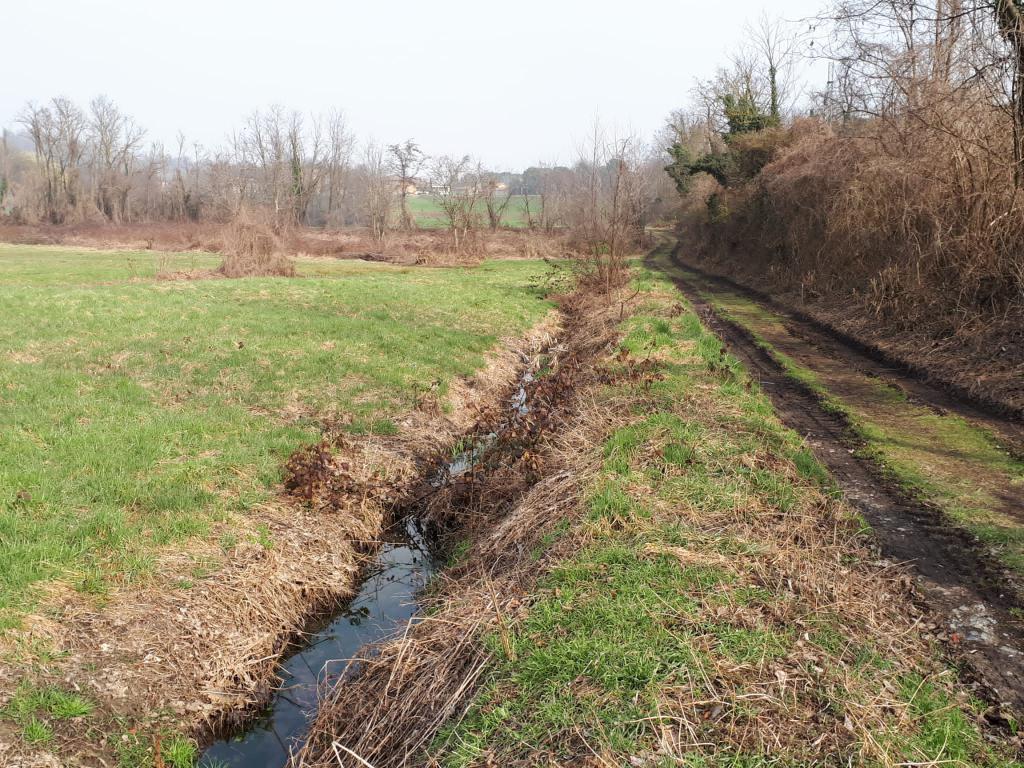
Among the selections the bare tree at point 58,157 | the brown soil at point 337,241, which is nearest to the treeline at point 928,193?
the brown soil at point 337,241

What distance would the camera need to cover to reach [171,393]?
9.59 meters

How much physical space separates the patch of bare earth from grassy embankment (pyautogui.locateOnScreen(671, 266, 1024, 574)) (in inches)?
216

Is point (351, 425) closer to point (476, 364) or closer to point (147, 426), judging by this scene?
point (147, 426)

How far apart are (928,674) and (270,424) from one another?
7621mm

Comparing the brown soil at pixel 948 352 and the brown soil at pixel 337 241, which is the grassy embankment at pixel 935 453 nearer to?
the brown soil at pixel 948 352

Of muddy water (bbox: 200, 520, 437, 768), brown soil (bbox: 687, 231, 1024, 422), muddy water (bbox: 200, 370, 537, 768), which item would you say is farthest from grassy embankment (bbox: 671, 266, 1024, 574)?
muddy water (bbox: 200, 520, 437, 768)

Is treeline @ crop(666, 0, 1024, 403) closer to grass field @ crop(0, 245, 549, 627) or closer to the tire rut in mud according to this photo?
the tire rut in mud

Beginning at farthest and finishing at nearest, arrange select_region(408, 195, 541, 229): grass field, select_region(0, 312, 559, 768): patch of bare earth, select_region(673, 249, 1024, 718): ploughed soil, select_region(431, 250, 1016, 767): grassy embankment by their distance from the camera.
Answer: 1. select_region(408, 195, 541, 229): grass field
2. select_region(0, 312, 559, 768): patch of bare earth
3. select_region(673, 249, 1024, 718): ploughed soil
4. select_region(431, 250, 1016, 767): grassy embankment

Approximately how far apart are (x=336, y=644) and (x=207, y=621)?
3.59 ft

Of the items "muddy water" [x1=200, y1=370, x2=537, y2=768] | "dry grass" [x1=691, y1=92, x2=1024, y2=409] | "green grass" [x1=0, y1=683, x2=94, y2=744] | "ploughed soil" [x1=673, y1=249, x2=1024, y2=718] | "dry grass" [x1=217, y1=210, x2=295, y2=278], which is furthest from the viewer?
"dry grass" [x1=217, y1=210, x2=295, y2=278]

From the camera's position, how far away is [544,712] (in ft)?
11.6

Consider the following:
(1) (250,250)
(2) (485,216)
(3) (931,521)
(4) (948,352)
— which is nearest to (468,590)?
(3) (931,521)

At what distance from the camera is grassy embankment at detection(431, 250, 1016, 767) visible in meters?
3.25

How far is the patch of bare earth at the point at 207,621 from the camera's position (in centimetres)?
425
